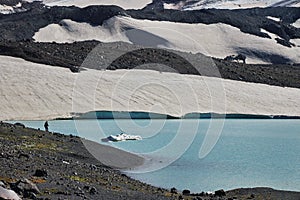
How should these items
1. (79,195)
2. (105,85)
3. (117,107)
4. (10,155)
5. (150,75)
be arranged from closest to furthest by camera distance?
1. (79,195)
2. (10,155)
3. (117,107)
4. (105,85)
5. (150,75)

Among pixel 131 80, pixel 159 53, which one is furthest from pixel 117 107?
pixel 159 53

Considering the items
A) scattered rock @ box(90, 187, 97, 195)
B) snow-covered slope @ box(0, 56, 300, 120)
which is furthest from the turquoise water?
snow-covered slope @ box(0, 56, 300, 120)

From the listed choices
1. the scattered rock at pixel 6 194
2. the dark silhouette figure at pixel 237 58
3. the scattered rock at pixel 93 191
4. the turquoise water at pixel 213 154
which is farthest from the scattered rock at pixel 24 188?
the dark silhouette figure at pixel 237 58

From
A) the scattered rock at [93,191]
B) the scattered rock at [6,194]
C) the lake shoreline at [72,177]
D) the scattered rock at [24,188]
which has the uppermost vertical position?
the scattered rock at [6,194]

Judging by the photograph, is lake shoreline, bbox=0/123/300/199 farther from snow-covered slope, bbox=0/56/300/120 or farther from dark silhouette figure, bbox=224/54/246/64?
dark silhouette figure, bbox=224/54/246/64

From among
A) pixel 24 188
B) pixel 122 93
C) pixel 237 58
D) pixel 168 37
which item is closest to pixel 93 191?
pixel 24 188

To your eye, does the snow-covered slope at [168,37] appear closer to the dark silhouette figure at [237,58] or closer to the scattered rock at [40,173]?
the dark silhouette figure at [237,58]

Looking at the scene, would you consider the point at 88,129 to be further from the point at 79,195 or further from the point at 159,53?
the point at 159,53
